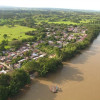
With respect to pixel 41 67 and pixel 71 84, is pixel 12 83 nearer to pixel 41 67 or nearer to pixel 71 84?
pixel 41 67

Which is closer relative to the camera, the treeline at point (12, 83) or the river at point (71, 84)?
the treeline at point (12, 83)

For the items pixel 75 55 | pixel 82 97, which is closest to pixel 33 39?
pixel 75 55

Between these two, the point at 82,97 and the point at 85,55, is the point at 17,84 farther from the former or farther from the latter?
the point at 85,55

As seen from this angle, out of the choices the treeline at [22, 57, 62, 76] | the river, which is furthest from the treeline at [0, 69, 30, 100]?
the treeline at [22, 57, 62, 76]

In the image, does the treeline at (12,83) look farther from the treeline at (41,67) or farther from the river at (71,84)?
the treeline at (41,67)

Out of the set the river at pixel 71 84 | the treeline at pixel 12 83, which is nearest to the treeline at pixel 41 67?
the river at pixel 71 84
